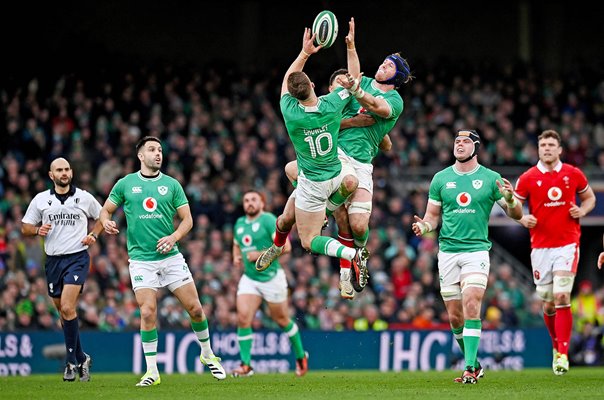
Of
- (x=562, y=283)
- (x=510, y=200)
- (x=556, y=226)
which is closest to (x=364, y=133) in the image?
(x=510, y=200)

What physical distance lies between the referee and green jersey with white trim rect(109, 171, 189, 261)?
0.89 metres

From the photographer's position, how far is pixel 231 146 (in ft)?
83.3

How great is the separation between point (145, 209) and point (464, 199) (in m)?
3.70

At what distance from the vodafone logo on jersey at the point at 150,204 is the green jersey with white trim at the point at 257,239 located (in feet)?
12.6

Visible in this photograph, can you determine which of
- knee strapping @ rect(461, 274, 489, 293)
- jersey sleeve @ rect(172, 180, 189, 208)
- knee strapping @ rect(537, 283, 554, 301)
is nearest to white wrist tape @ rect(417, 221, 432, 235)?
knee strapping @ rect(461, 274, 489, 293)

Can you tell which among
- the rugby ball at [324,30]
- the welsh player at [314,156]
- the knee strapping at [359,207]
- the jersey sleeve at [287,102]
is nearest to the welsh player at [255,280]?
the welsh player at [314,156]

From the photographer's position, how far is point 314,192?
12961mm

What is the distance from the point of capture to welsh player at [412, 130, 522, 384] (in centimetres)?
1303

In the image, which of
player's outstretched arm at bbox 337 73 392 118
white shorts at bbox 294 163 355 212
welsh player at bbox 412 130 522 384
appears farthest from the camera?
welsh player at bbox 412 130 522 384

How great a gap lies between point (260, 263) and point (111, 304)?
24.7 ft

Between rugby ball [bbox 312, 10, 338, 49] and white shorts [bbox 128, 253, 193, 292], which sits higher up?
rugby ball [bbox 312, 10, 338, 49]

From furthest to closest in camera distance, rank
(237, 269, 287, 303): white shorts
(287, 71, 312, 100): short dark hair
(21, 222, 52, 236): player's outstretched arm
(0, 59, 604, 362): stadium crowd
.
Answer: (0, 59, 604, 362): stadium crowd < (237, 269, 287, 303): white shorts < (21, 222, 52, 236): player's outstretched arm < (287, 71, 312, 100): short dark hair

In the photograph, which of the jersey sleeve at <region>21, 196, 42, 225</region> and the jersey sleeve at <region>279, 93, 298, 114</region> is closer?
the jersey sleeve at <region>279, 93, 298, 114</region>

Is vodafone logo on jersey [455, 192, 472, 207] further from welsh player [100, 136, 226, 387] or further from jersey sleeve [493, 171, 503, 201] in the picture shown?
welsh player [100, 136, 226, 387]
